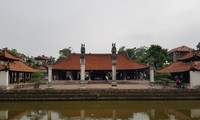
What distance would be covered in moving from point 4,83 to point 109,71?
750 inches

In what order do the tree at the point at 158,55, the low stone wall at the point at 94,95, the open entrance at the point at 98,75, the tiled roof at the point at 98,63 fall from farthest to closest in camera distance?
the tree at the point at 158,55 → the open entrance at the point at 98,75 → the tiled roof at the point at 98,63 → the low stone wall at the point at 94,95

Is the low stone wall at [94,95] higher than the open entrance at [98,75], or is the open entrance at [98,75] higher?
the open entrance at [98,75]

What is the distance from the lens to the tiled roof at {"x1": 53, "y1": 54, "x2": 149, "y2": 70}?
40125mm

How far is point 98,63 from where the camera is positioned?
42375 mm

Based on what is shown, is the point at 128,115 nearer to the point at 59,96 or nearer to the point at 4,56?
the point at 59,96

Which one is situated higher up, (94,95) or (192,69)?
(192,69)

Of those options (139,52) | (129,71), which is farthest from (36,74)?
(139,52)

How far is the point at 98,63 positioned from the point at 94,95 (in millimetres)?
19338

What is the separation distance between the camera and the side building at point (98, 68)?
40.2 metres

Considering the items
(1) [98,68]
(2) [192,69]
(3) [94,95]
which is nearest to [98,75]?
(1) [98,68]

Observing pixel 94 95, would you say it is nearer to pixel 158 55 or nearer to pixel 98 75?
pixel 98 75

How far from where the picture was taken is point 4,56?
29656 mm

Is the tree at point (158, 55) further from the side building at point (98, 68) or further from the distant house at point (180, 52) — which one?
the distant house at point (180, 52)

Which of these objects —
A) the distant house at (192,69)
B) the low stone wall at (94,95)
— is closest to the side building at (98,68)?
the distant house at (192,69)
